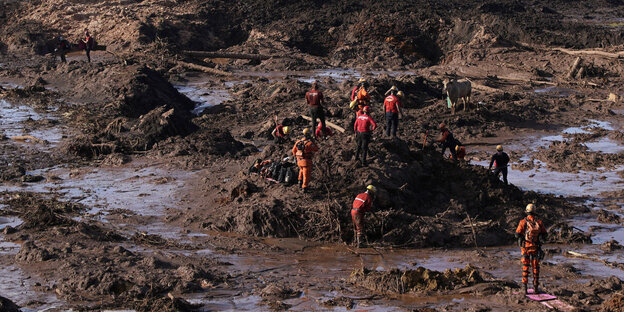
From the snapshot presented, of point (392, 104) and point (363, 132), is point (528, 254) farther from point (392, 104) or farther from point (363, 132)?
point (392, 104)

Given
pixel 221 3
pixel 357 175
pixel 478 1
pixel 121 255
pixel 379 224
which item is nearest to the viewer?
pixel 121 255

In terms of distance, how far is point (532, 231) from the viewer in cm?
1130

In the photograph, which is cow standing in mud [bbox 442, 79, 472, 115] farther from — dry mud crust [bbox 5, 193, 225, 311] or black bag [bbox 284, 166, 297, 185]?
dry mud crust [bbox 5, 193, 225, 311]

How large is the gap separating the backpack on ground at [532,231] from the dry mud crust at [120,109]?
13.1 m

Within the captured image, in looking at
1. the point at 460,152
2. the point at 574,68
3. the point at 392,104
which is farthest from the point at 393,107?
the point at 574,68

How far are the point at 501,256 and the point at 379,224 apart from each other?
2401mm

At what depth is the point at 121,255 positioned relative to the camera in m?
13.0

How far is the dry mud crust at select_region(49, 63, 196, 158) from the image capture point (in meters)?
21.7

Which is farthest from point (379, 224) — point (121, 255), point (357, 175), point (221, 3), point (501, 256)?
point (221, 3)

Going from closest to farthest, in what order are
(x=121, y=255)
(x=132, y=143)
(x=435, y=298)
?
(x=435, y=298), (x=121, y=255), (x=132, y=143)

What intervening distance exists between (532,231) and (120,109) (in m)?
18.3

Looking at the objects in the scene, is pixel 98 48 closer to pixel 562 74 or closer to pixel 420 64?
pixel 420 64

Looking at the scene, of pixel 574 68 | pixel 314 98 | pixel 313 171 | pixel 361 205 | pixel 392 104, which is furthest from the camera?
pixel 574 68

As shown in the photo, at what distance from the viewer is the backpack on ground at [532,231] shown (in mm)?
11289
